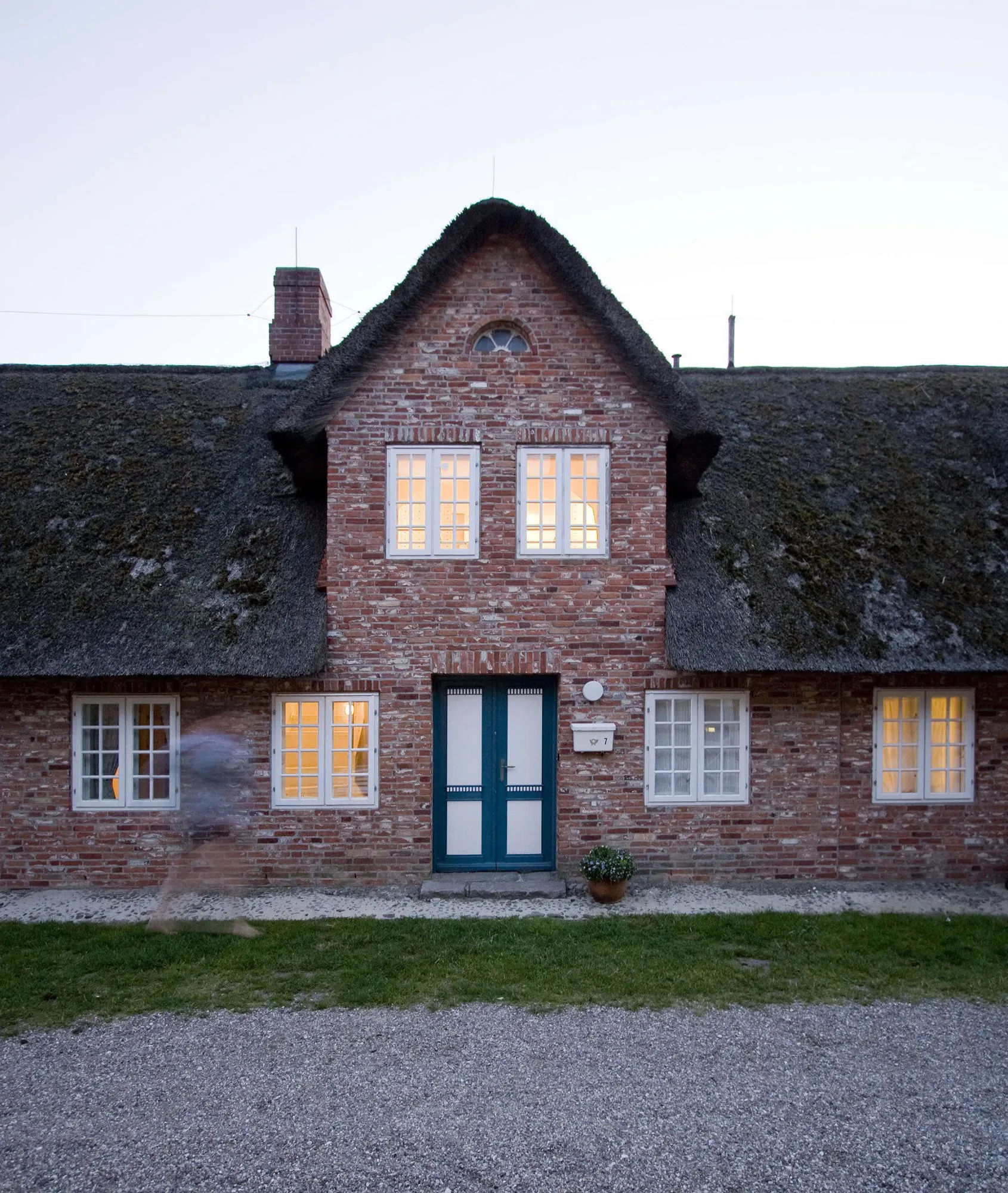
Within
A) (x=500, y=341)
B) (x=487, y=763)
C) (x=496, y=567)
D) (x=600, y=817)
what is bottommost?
(x=600, y=817)

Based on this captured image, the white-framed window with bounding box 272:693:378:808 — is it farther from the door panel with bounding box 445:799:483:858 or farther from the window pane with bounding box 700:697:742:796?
the window pane with bounding box 700:697:742:796

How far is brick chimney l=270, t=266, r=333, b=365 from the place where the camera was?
13289mm

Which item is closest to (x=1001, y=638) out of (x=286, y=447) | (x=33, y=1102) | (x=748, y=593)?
(x=748, y=593)

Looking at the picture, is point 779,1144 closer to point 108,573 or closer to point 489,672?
point 489,672

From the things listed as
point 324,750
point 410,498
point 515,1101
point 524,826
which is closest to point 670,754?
point 524,826

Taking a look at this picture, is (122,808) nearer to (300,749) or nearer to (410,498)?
(300,749)

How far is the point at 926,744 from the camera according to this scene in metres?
9.95

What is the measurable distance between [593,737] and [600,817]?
3.12 feet

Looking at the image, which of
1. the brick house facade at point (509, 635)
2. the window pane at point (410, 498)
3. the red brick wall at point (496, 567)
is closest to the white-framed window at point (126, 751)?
the brick house facade at point (509, 635)

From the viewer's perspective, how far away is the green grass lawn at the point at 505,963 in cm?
679

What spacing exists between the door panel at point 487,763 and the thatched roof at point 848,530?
6.15ft

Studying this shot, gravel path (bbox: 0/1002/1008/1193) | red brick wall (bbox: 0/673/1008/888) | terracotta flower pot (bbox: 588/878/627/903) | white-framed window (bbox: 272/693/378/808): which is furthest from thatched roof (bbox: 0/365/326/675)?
gravel path (bbox: 0/1002/1008/1193)

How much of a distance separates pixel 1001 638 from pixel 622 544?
14.4 feet

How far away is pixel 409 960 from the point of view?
748 cm
